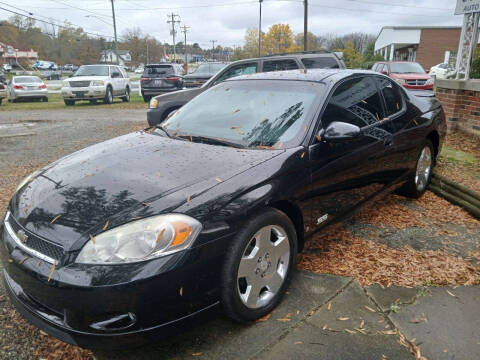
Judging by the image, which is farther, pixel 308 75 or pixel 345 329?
pixel 308 75

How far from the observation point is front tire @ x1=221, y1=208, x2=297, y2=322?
223 centimetres

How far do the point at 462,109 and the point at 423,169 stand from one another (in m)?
3.85

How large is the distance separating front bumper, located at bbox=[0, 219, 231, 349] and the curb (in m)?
3.51

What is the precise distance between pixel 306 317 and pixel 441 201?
3.04 m

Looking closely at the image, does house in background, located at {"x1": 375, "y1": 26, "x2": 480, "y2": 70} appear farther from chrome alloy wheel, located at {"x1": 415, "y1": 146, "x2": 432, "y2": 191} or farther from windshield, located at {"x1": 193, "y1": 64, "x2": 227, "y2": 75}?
chrome alloy wheel, located at {"x1": 415, "y1": 146, "x2": 432, "y2": 191}

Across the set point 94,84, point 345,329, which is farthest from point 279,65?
point 94,84

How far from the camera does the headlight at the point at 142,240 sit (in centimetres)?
195

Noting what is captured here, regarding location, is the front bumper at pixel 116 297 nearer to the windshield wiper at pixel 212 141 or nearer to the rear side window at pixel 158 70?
the windshield wiper at pixel 212 141

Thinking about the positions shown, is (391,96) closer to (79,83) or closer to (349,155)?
(349,155)

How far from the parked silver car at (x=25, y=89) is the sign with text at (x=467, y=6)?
1895 centimetres

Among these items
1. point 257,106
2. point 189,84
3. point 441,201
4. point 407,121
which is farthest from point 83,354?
point 189,84

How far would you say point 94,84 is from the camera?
55.3 feet

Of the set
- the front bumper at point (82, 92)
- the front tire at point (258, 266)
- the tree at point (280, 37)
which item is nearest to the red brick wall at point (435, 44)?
the tree at point (280, 37)

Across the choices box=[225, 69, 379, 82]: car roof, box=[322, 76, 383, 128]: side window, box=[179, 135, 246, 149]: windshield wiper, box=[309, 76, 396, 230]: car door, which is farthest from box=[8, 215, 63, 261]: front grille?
box=[225, 69, 379, 82]: car roof
